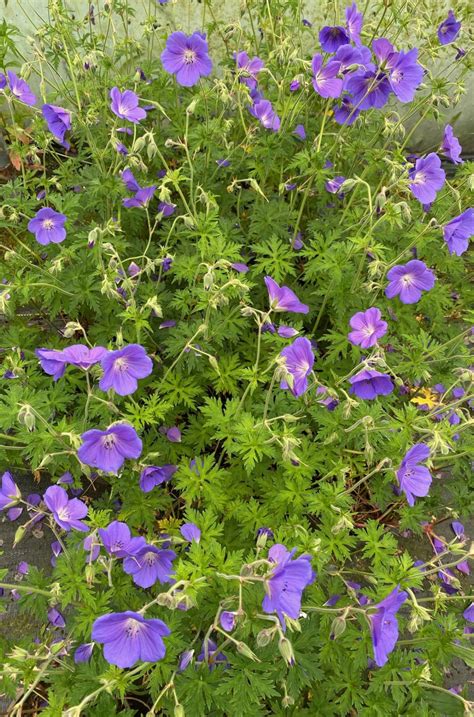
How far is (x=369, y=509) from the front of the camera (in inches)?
125

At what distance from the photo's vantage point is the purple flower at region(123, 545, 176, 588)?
6.34ft

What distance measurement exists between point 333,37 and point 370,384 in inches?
69.7

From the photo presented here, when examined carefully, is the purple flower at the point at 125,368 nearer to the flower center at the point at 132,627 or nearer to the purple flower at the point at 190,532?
the purple flower at the point at 190,532

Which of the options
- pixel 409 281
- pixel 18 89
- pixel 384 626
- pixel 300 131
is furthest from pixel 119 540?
pixel 300 131

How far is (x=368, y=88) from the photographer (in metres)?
2.59

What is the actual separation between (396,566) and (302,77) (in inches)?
96.1

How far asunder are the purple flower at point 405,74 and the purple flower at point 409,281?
81cm

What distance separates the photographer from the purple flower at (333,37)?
8.73ft

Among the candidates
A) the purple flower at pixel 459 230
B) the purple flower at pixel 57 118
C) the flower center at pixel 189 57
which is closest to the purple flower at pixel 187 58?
the flower center at pixel 189 57

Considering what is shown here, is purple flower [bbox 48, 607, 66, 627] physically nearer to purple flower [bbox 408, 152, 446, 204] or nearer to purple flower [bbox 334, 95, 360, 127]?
purple flower [bbox 408, 152, 446, 204]

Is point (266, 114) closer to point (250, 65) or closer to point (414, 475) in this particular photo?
point (250, 65)

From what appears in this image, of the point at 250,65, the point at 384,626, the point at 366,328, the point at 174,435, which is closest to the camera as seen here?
the point at 384,626

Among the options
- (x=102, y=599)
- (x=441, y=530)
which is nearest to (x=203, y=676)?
(x=102, y=599)

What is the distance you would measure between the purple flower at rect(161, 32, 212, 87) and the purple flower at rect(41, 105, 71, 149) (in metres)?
0.56
